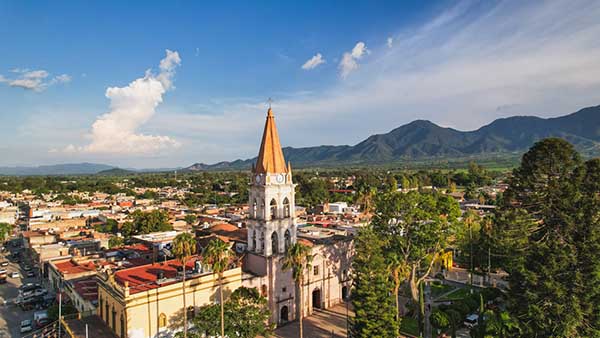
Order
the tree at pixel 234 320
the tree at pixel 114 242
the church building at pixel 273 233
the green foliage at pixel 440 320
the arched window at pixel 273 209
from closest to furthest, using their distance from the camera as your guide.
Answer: the tree at pixel 234 320 < the green foliage at pixel 440 320 < the church building at pixel 273 233 < the arched window at pixel 273 209 < the tree at pixel 114 242

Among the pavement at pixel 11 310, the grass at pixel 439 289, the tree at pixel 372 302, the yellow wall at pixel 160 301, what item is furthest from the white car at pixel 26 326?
the grass at pixel 439 289

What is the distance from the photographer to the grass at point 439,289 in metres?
38.2

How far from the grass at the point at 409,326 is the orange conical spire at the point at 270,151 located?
51.2 ft

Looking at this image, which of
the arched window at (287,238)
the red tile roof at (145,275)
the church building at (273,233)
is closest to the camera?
the red tile roof at (145,275)

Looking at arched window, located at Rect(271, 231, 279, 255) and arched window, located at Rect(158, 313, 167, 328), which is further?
arched window, located at Rect(271, 231, 279, 255)

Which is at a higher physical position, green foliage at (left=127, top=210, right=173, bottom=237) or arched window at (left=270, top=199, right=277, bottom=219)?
arched window at (left=270, top=199, right=277, bottom=219)

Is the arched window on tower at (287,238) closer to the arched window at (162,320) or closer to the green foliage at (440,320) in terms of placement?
the arched window at (162,320)

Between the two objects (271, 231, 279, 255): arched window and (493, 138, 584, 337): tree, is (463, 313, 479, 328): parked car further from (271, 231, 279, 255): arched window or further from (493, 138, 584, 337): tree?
(271, 231, 279, 255): arched window

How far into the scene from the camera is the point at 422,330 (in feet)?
95.8

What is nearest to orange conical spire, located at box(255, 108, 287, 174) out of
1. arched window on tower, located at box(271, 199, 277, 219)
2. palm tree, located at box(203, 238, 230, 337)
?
arched window on tower, located at box(271, 199, 277, 219)

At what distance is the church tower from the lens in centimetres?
3027

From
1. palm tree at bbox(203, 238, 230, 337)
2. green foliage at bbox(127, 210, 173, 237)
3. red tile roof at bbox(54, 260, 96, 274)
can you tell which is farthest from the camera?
green foliage at bbox(127, 210, 173, 237)

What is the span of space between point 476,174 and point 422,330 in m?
130

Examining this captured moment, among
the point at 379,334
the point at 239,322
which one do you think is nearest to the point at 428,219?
the point at 379,334
